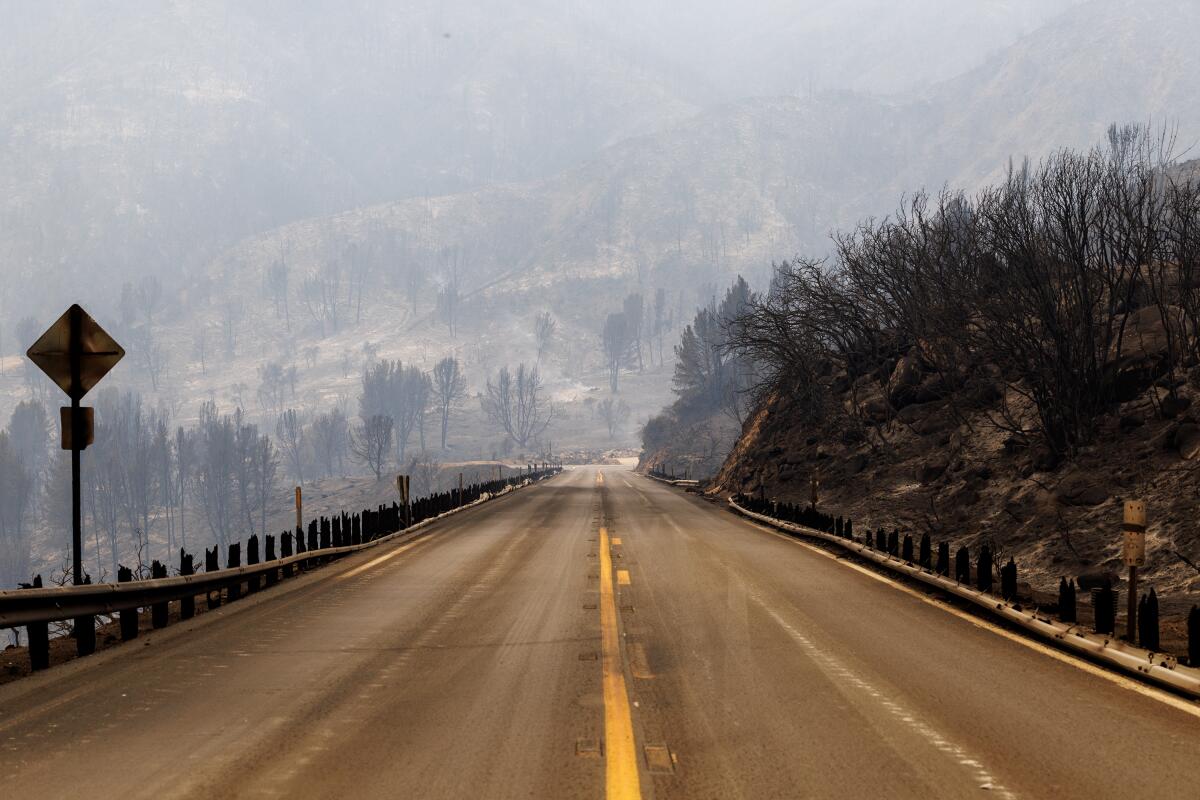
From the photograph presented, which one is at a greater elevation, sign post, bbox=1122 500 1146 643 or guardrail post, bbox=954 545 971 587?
sign post, bbox=1122 500 1146 643

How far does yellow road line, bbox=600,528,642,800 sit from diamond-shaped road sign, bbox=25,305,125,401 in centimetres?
595

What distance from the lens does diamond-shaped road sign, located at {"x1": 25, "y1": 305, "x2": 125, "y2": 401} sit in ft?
35.1

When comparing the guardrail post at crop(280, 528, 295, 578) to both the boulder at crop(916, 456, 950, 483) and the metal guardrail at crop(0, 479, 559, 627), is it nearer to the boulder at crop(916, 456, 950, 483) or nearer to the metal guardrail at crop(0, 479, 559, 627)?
the metal guardrail at crop(0, 479, 559, 627)

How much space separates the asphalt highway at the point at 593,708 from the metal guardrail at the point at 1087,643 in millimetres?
215

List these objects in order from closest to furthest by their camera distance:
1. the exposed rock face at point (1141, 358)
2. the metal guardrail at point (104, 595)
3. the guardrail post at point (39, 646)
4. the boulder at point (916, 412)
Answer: the metal guardrail at point (104, 595) → the guardrail post at point (39, 646) → the exposed rock face at point (1141, 358) → the boulder at point (916, 412)

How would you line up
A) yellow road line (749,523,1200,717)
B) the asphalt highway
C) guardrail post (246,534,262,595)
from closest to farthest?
the asphalt highway < yellow road line (749,523,1200,717) < guardrail post (246,534,262,595)

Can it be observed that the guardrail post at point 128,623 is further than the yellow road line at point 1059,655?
Yes

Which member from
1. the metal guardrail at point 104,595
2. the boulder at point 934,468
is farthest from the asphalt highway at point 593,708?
the boulder at point 934,468

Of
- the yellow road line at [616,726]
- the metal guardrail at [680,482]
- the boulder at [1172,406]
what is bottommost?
the metal guardrail at [680,482]

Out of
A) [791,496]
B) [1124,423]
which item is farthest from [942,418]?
[1124,423]

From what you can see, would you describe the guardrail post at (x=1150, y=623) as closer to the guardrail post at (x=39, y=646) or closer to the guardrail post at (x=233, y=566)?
the guardrail post at (x=39, y=646)

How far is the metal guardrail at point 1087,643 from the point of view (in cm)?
827

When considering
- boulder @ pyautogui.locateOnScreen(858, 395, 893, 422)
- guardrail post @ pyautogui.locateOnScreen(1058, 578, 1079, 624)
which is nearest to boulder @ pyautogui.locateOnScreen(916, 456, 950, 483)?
boulder @ pyautogui.locateOnScreen(858, 395, 893, 422)

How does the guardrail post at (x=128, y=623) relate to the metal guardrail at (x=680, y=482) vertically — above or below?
above
